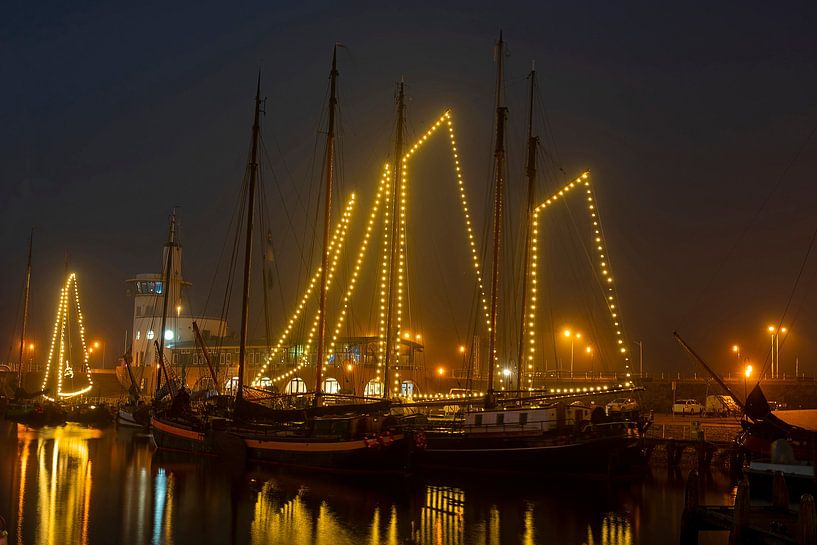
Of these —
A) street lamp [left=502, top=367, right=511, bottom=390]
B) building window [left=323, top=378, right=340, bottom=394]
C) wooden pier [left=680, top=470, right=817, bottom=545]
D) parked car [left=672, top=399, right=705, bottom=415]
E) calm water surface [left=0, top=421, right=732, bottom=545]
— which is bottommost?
calm water surface [left=0, top=421, right=732, bottom=545]

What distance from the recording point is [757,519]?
18781 mm

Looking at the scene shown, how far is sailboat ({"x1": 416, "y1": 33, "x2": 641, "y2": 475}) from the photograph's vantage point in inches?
1490

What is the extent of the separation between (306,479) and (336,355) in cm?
3847

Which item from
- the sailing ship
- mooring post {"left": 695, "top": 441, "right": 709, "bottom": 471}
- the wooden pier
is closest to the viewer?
the wooden pier

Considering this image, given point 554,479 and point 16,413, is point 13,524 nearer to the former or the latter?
point 554,479

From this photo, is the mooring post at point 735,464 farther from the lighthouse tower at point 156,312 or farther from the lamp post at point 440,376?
the lighthouse tower at point 156,312

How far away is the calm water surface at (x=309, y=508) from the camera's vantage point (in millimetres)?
25750

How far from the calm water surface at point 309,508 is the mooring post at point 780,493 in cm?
652

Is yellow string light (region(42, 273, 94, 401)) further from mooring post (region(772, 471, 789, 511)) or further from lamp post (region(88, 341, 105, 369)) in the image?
mooring post (region(772, 471, 789, 511))

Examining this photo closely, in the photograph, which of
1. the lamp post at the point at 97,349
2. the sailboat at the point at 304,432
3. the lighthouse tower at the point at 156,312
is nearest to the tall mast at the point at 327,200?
the sailboat at the point at 304,432

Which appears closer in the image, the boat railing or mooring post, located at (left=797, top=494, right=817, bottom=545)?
mooring post, located at (left=797, top=494, right=817, bottom=545)

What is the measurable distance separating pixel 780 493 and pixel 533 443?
1894 centimetres

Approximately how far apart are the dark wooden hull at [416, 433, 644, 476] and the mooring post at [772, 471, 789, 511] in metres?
17.7

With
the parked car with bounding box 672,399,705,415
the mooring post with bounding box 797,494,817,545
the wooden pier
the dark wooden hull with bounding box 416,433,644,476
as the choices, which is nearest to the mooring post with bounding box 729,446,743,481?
the dark wooden hull with bounding box 416,433,644,476
